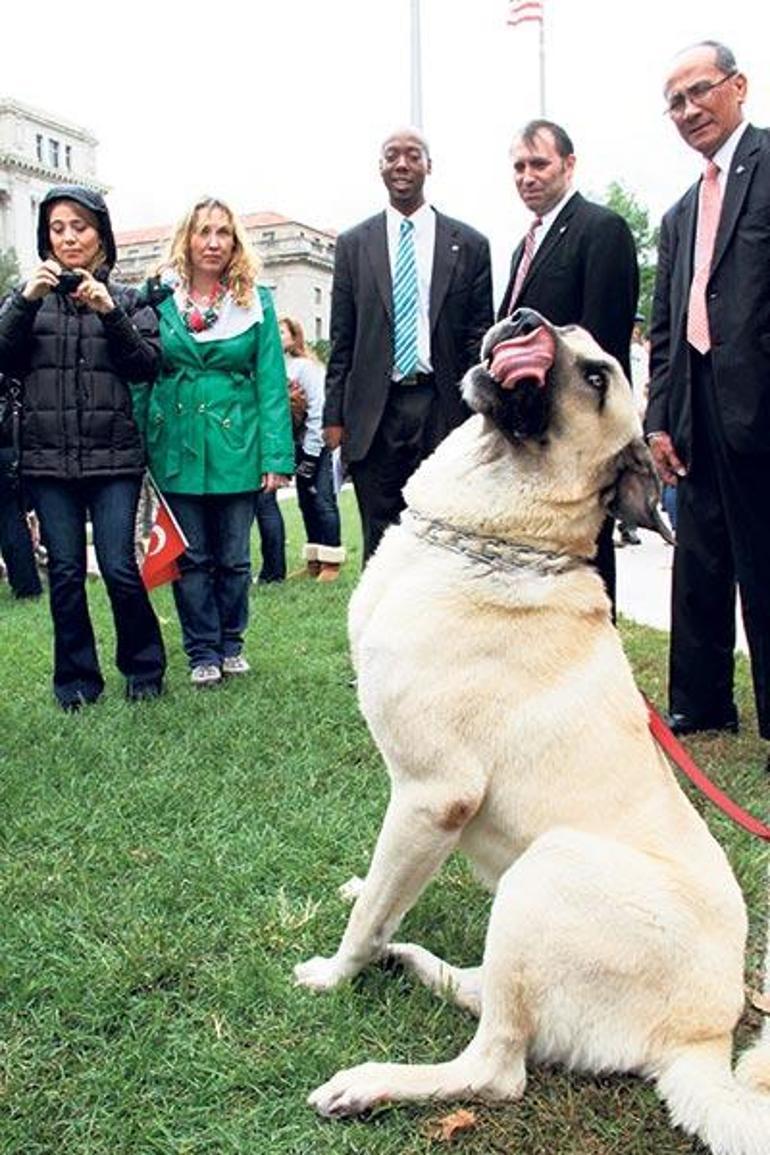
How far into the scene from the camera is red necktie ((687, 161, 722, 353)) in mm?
3910

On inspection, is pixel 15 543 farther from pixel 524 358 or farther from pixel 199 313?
pixel 524 358

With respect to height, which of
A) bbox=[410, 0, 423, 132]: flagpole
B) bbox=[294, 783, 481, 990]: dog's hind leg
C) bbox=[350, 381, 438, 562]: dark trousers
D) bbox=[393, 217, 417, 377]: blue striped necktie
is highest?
bbox=[410, 0, 423, 132]: flagpole

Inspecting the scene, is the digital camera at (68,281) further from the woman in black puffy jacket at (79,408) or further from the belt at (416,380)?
the belt at (416,380)

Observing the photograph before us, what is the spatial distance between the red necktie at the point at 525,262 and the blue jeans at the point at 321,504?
4.09 metres

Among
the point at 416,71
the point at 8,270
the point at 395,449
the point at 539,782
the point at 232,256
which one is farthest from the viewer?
the point at 8,270

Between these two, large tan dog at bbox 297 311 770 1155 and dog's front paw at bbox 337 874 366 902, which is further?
dog's front paw at bbox 337 874 366 902

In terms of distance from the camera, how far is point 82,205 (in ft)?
14.8

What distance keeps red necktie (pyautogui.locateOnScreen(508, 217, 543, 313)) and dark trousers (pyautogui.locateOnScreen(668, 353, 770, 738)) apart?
84 cm

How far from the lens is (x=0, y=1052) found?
214 cm

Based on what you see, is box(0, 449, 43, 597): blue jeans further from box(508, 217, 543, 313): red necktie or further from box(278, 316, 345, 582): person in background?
box(508, 217, 543, 313): red necktie

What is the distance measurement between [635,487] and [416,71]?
16.9 meters

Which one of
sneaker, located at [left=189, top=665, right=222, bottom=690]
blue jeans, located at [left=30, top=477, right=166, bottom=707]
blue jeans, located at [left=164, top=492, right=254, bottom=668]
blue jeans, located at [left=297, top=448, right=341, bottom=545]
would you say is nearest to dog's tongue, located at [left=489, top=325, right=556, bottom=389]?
blue jeans, located at [left=30, top=477, right=166, bottom=707]

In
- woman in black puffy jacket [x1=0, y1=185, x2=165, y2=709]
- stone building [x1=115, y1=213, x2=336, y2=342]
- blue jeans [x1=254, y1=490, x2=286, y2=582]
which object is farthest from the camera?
stone building [x1=115, y1=213, x2=336, y2=342]

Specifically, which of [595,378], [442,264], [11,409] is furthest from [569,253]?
[11,409]
